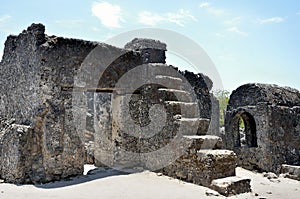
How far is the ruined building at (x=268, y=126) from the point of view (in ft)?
29.5

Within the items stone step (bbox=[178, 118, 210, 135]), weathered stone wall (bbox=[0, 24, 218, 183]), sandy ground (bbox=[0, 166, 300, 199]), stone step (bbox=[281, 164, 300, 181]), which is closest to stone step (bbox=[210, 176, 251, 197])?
sandy ground (bbox=[0, 166, 300, 199])

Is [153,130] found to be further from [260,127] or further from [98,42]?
[260,127]

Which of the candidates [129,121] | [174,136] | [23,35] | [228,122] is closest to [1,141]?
[23,35]

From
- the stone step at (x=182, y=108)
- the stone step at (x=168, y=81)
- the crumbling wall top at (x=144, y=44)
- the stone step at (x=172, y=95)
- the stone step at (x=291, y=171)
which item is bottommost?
the stone step at (x=291, y=171)

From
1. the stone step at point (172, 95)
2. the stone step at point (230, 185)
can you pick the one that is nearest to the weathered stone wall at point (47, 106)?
the stone step at point (172, 95)

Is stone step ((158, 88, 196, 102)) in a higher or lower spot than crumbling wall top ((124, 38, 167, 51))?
lower

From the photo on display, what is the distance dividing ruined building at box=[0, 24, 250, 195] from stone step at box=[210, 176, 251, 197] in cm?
2

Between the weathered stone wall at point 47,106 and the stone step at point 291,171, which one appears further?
the stone step at point 291,171

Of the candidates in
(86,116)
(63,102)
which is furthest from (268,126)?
(63,102)

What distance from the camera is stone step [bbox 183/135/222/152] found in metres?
6.39

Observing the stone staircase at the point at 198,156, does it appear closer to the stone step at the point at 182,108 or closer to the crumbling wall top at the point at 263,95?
the stone step at the point at 182,108

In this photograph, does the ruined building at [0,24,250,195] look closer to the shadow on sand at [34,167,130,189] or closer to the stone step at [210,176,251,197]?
the stone step at [210,176,251,197]

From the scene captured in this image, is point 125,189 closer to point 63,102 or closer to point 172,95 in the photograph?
point 63,102

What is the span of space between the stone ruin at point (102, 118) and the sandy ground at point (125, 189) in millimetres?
281
